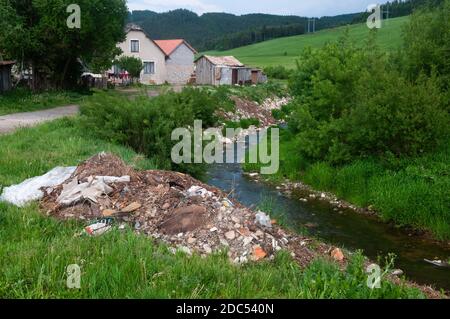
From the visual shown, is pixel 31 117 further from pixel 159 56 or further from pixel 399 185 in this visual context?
pixel 159 56

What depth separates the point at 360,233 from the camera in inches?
460

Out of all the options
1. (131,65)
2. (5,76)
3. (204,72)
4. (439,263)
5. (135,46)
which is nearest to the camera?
(439,263)

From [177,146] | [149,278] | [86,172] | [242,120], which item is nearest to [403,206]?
[177,146]

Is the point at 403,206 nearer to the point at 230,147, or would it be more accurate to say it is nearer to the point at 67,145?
the point at 67,145

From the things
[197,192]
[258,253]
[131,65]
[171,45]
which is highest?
[171,45]

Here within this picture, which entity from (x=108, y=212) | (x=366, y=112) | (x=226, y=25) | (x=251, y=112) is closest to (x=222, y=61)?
(x=251, y=112)

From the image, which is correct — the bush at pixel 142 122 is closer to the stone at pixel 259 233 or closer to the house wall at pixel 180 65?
the stone at pixel 259 233

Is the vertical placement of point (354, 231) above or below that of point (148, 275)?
below

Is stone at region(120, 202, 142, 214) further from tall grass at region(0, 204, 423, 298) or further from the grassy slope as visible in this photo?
tall grass at region(0, 204, 423, 298)

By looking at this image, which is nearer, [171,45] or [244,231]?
[244,231]

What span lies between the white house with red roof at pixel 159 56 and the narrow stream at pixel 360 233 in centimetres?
3936

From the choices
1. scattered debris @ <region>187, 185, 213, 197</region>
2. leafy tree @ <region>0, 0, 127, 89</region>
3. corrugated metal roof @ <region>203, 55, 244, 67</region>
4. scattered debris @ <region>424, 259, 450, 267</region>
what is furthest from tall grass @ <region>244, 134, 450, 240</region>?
corrugated metal roof @ <region>203, 55, 244, 67</region>

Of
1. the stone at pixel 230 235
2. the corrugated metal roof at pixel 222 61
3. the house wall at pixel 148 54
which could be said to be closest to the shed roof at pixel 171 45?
the house wall at pixel 148 54

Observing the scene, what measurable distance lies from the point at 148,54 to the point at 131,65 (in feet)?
21.8
